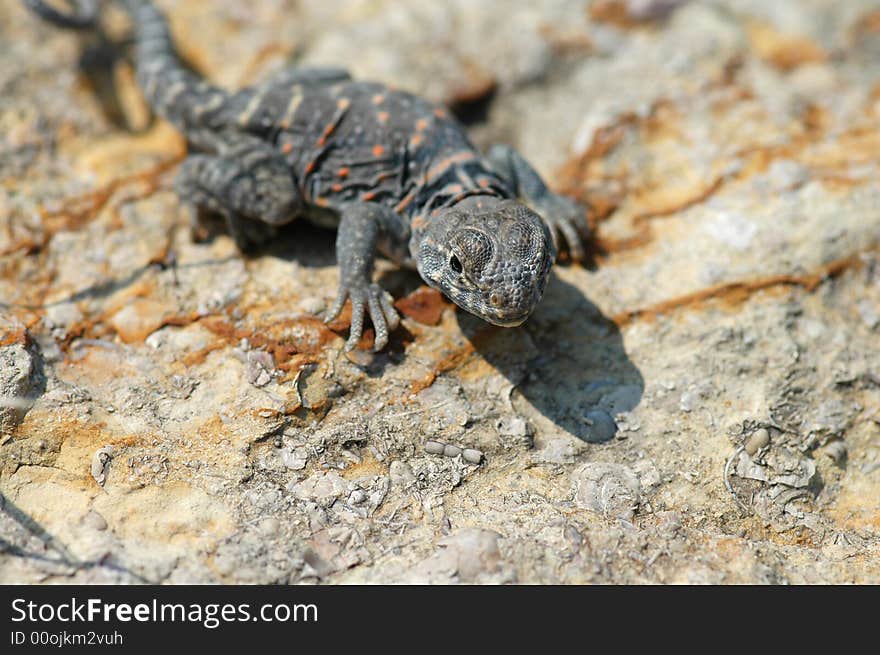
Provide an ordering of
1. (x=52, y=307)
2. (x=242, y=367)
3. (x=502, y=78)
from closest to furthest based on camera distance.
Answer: (x=242, y=367), (x=52, y=307), (x=502, y=78)

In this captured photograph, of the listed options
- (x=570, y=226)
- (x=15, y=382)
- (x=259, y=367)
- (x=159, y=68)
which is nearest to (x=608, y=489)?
(x=570, y=226)

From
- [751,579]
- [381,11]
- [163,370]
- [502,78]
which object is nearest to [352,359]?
[163,370]

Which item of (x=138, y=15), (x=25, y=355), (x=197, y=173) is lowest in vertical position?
(x=25, y=355)

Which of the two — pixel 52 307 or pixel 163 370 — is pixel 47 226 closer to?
pixel 52 307

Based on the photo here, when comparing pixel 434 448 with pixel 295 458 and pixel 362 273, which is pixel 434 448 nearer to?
pixel 295 458

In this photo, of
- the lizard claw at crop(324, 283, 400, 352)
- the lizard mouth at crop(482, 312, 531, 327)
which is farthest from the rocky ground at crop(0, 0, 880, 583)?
the lizard mouth at crop(482, 312, 531, 327)

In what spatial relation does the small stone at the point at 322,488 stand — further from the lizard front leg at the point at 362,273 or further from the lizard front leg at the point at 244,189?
the lizard front leg at the point at 244,189
